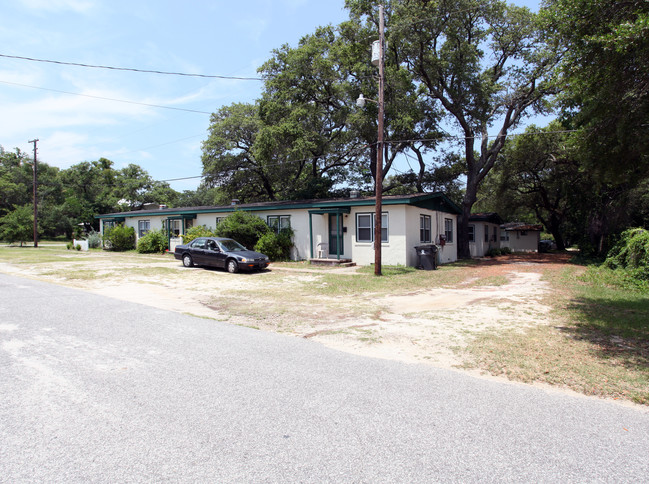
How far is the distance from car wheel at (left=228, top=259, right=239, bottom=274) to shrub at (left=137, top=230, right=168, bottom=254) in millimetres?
12613

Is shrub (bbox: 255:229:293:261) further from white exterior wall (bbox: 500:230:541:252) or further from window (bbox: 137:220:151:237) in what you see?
white exterior wall (bbox: 500:230:541:252)

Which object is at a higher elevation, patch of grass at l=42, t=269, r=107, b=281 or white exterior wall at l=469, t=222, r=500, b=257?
white exterior wall at l=469, t=222, r=500, b=257

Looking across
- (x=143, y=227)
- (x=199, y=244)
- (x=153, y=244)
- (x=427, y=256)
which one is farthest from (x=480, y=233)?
(x=143, y=227)

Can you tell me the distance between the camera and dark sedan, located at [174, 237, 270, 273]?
1569 centimetres

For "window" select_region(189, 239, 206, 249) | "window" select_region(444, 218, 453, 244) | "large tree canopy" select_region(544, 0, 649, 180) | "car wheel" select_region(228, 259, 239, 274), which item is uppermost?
"large tree canopy" select_region(544, 0, 649, 180)

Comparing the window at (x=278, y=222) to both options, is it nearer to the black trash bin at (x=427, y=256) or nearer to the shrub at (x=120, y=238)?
the black trash bin at (x=427, y=256)

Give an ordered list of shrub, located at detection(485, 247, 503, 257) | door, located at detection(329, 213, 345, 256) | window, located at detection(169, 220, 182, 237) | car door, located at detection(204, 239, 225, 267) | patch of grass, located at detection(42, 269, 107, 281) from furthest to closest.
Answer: shrub, located at detection(485, 247, 503, 257)
window, located at detection(169, 220, 182, 237)
door, located at detection(329, 213, 345, 256)
car door, located at detection(204, 239, 225, 267)
patch of grass, located at detection(42, 269, 107, 281)

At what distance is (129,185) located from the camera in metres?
54.2

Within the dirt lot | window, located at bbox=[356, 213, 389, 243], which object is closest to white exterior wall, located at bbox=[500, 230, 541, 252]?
the dirt lot

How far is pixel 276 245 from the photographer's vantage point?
20703 mm

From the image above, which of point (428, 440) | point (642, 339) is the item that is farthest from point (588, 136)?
point (428, 440)

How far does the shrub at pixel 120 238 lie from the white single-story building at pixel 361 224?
797 centimetres

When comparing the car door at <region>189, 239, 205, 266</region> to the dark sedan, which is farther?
the car door at <region>189, 239, 205, 266</region>

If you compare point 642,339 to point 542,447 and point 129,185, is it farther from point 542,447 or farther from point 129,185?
point 129,185
